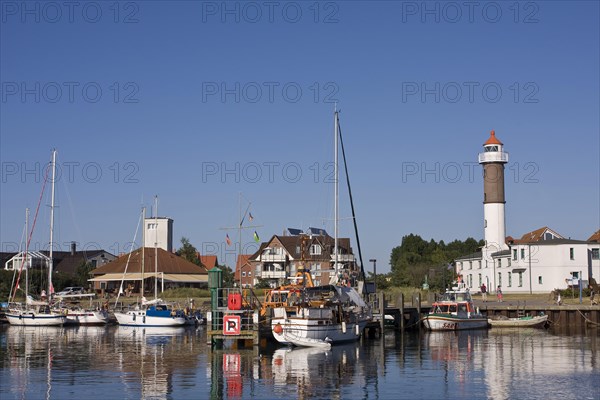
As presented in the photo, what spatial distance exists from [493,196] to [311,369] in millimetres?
60053

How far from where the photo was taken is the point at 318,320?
53312 mm

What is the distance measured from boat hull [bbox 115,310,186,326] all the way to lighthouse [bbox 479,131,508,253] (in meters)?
39.8

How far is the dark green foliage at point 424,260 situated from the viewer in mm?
108825

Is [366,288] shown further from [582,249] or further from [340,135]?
[582,249]

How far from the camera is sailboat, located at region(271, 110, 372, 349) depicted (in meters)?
52.5

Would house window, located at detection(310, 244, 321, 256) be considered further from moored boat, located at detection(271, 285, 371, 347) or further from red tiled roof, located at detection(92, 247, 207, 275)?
moored boat, located at detection(271, 285, 371, 347)

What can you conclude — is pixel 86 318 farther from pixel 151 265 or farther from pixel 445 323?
pixel 445 323

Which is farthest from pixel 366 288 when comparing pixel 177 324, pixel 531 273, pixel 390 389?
pixel 390 389

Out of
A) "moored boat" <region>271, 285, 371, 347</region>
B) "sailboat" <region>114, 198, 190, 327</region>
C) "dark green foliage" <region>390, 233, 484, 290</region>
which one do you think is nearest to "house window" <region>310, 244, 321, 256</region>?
"dark green foliage" <region>390, 233, 484, 290</region>

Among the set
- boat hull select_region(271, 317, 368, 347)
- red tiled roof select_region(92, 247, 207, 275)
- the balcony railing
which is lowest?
boat hull select_region(271, 317, 368, 347)

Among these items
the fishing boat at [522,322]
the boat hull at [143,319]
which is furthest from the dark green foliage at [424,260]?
the boat hull at [143,319]

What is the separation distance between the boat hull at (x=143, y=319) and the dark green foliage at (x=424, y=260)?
34889 millimetres

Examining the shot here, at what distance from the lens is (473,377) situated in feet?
134

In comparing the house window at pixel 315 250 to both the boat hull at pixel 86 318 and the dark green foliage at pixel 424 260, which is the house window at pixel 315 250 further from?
the boat hull at pixel 86 318
